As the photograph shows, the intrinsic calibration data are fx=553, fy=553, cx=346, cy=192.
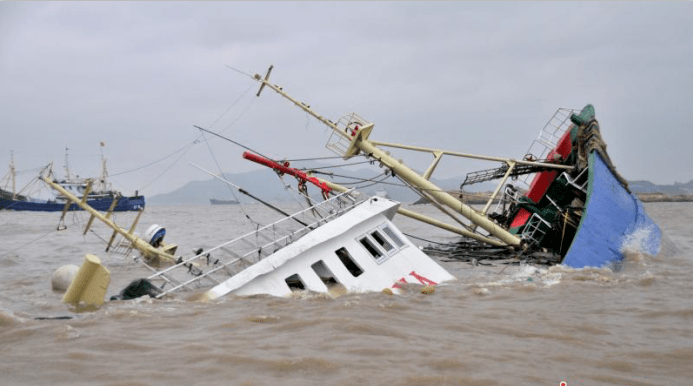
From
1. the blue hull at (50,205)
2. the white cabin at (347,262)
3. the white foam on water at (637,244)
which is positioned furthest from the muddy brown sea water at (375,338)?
the blue hull at (50,205)

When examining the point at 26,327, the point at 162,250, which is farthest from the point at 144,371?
the point at 162,250

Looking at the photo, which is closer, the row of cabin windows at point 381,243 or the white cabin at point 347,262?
the white cabin at point 347,262

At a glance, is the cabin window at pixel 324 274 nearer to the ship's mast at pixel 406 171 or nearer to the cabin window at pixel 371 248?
the cabin window at pixel 371 248

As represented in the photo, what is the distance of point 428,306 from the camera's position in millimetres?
10125

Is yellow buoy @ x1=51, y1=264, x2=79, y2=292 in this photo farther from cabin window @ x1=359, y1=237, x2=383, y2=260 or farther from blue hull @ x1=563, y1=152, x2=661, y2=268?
blue hull @ x1=563, y1=152, x2=661, y2=268

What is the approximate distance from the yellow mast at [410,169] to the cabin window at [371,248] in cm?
659

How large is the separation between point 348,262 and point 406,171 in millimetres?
7337

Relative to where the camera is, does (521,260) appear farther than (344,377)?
Yes

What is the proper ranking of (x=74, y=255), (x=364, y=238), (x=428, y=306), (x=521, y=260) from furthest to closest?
1. (x=74, y=255)
2. (x=521, y=260)
3. (x=364, y=238)
4. (x=428, y=306)

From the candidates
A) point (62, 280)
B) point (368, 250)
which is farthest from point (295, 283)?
point (62, 280)

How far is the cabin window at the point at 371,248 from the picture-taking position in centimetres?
1274

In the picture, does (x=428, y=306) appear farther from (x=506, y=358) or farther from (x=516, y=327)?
(x=506, y=358)

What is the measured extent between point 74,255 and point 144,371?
19687mm

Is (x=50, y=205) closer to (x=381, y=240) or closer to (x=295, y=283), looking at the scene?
(x=381, y=240)
